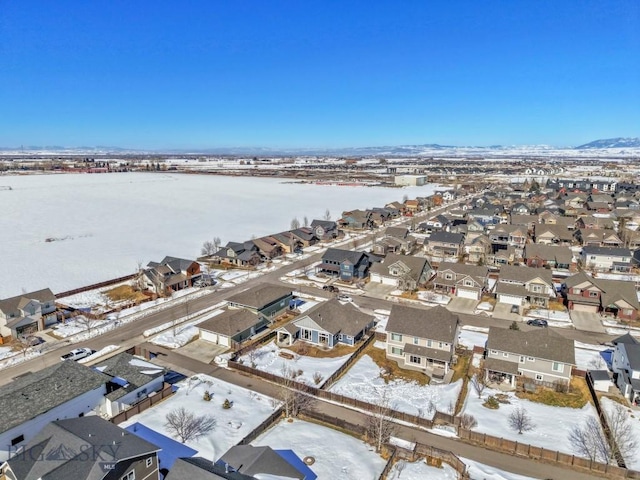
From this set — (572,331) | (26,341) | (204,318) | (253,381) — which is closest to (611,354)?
(572,331)

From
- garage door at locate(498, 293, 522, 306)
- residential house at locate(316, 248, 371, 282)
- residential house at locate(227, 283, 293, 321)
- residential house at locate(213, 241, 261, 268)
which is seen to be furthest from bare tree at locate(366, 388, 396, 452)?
residential house at locate(213, 241, 261, 268)

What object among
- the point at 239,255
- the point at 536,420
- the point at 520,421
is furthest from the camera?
the point at 239,255

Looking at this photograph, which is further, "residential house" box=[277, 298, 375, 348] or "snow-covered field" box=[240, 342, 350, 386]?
"residential house" box=[277, 298, 375, 348]

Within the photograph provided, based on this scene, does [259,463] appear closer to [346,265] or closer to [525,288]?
[346,265]

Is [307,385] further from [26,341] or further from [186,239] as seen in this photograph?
[186,239]

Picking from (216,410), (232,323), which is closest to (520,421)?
(216,410)

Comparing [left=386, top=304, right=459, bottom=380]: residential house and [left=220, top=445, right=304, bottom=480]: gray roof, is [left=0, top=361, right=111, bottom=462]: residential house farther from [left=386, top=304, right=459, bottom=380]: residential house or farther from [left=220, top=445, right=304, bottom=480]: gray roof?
[left=386, top=304, right=459, bottom=380]: residential house
